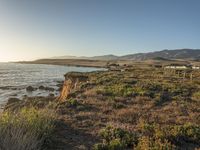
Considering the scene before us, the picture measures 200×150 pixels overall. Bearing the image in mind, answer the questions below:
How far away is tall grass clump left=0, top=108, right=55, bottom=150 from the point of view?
6.62 meters

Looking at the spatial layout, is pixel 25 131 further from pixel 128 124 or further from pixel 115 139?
pixel 128 124

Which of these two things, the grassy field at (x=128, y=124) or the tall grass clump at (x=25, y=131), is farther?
the grassy field at (x=128, y=124)

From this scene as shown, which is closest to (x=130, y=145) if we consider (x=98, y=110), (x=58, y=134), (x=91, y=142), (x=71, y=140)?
(x=91, y=142)

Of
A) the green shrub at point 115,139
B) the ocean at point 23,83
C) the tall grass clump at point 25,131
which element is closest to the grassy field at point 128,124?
the green shrub at point 115,139

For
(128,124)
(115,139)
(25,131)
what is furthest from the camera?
(128,124)

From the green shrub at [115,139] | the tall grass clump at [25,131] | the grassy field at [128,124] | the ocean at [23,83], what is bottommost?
the ocean at [23,83]

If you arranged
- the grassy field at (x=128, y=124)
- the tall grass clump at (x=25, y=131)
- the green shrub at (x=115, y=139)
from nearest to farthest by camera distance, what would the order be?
the tall grass clump at (x=25, y=131) < the green shrub at (x=115, y=139) < the grassy field at (x=128, y=124)

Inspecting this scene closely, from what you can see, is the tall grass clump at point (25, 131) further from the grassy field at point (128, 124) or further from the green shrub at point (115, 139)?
the green shrub at point (115, 139)

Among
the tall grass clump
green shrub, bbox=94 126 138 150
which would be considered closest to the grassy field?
green shrub, bbox=94 126 138 150

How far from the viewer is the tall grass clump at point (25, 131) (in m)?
6.62

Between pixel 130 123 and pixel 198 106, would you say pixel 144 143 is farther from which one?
pixel 198 106

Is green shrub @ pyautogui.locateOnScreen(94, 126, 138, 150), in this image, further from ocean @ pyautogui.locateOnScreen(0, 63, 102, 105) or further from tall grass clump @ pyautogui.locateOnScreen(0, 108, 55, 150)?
ocean @ pyautogui.locateOnScreen(0, 63, 102, 105)

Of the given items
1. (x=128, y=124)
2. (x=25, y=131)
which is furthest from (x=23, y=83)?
(x=25, y=131)

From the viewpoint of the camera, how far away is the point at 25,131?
794 cm
